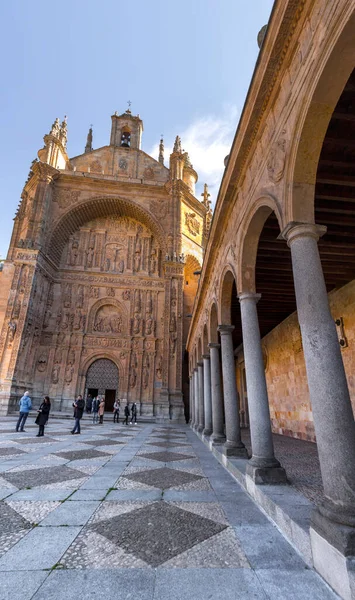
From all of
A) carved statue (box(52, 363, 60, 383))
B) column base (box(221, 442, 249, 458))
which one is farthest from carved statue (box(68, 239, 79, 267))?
column base (box(221, 442, 249, 458))

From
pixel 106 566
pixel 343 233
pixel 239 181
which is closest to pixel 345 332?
pixel 343 233

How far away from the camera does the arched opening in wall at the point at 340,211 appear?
3636 millimetres

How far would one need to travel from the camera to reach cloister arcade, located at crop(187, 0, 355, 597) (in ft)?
7.73

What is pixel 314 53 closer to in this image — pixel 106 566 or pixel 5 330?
pixel 106 566

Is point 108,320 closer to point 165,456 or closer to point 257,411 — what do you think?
point 165,456

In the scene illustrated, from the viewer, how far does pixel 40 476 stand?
4.58 meters

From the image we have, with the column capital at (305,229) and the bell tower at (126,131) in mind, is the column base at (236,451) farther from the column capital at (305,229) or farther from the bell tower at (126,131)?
the bell tower at (126,131)

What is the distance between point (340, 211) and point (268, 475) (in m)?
4.03

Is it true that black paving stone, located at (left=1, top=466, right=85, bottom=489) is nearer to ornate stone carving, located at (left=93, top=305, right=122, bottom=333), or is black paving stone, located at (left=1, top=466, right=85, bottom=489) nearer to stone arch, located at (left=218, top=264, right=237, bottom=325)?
stone arch, located at (left=218, top=264, right=237, bottom=325)

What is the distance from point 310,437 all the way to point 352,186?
7.43 m

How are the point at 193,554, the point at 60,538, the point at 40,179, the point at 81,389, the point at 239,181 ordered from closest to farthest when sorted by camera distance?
the point at 193,554 → the point at 60,538 → the point at 239,181 → the point at 81,389 → the point at 40,179

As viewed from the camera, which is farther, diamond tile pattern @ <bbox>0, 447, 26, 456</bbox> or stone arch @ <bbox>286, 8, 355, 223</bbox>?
diamond tile pattern @ <bbox>0, 447, 26, 456</bbox>

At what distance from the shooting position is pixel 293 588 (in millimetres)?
1999

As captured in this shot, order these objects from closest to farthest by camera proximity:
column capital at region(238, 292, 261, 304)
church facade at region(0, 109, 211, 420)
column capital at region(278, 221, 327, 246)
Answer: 1. column capital at region(278, 221, 327, 246)
2. column capital at region(238, 292, 261, 304)
3. church facade at region(0, 109, 211, 420)
